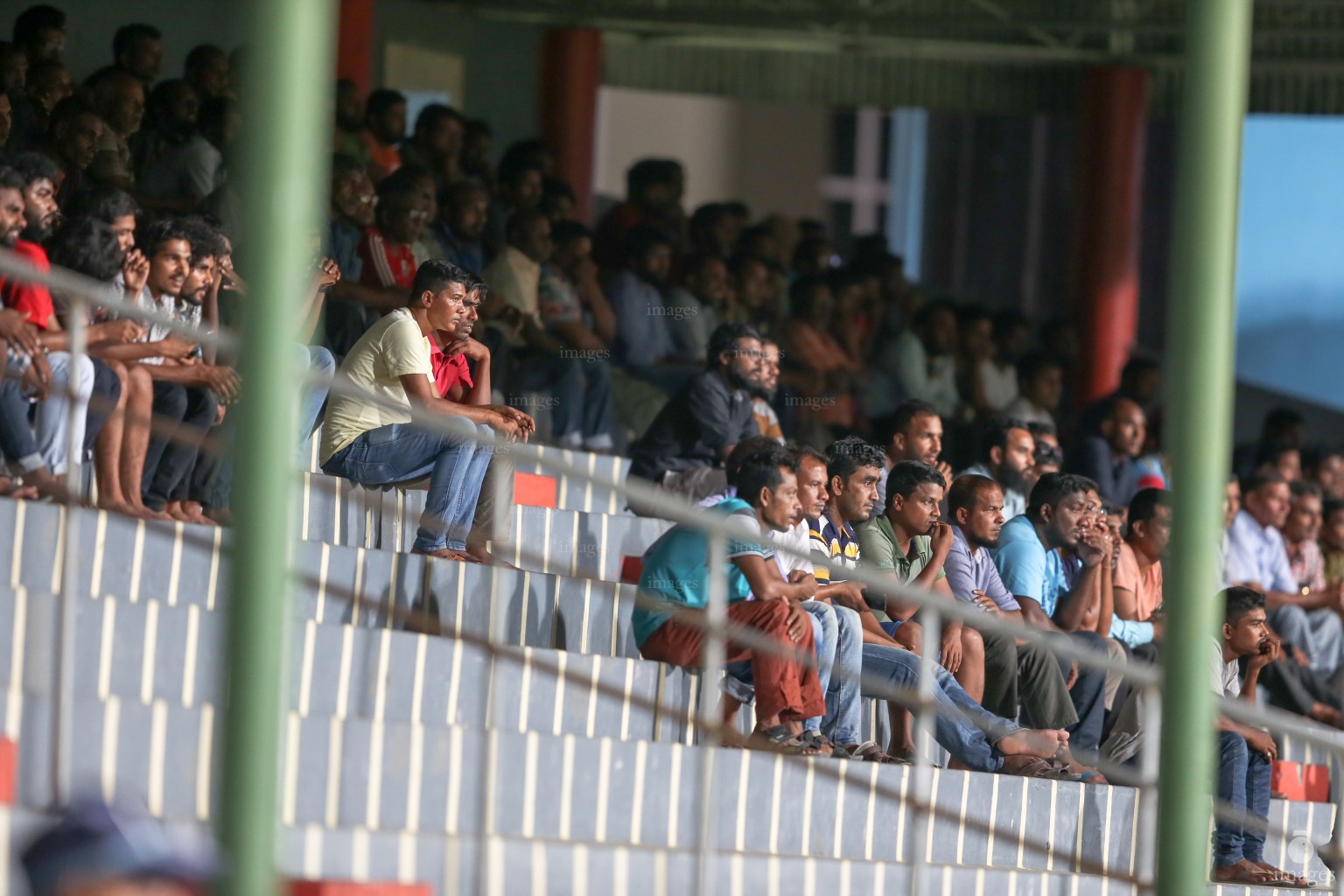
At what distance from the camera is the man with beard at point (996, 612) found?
6871mm

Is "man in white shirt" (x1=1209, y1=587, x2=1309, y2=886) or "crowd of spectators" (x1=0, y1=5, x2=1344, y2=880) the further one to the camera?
"man in white shirt" (x1=1209, y1=587, x2=1309, y2=886)

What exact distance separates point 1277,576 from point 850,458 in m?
3.35

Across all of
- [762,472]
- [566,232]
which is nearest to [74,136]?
[566,232]

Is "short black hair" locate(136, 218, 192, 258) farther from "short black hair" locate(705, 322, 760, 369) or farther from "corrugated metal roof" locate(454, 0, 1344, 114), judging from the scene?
"corrugated metal roof" locate(454, 0, 1344, 114)

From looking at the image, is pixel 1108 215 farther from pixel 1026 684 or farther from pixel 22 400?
pixel 22 400

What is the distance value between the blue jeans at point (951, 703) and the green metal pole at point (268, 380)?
10.8 feet

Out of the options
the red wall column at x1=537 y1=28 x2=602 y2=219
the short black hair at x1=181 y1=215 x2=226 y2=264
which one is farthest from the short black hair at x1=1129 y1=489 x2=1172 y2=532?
the red wall column at x1=537 y1=28 x2=602 y2=219

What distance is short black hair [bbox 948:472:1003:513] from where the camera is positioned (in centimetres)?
755

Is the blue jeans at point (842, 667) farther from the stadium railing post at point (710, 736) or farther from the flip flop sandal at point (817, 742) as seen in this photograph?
the stadium railing post at point (710, 736)

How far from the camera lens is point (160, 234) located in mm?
6754

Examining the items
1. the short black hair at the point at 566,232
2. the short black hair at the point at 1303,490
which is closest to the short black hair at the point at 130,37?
A: the short black hair at the point at 566,232

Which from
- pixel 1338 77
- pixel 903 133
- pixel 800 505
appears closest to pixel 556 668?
pixel 800 505

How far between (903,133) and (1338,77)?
4.90 meters

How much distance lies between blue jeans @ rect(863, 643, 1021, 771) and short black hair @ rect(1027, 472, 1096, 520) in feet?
4.34
